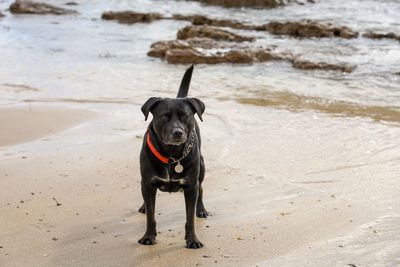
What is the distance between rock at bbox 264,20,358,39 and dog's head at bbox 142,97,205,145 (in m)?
13.6

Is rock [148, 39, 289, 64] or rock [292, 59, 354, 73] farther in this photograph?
rock [148, 39, 289, 64]

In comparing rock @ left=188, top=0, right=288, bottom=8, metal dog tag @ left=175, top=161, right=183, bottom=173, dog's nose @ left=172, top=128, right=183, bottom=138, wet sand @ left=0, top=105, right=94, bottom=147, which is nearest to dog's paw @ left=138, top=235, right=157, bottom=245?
metal dog tag @ left=175, top=161, right=183, bottom=173

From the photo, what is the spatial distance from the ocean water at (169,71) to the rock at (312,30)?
0.46 metres

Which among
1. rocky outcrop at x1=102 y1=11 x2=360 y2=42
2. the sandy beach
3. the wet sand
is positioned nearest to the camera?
the sandy beach

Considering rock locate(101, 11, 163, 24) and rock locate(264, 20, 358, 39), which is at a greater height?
rock locate(264, 20, 358, 39)

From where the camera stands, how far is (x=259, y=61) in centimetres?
1394

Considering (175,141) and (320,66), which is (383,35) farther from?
(175,141)

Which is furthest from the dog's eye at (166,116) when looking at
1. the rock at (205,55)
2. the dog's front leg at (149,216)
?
the rock at (205,55)

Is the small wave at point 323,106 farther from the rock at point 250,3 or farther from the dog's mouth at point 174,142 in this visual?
the rock at point 250,3

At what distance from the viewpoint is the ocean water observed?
10.1m

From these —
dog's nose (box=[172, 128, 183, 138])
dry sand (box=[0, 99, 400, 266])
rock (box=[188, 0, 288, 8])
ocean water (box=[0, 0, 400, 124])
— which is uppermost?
dog's nose (box=[172, 128, 183, 138])

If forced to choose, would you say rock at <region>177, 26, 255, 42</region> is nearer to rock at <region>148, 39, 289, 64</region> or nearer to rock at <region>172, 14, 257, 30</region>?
rock at <region>148, 39, 289, 64</region>

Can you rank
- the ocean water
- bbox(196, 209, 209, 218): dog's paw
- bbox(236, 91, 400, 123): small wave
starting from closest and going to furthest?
bbox(196, 209, 209, 218): dog's paw → bbox(236, 91, 400, 123): small wave → the ocean water

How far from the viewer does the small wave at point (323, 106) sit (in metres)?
9.17
